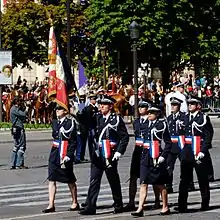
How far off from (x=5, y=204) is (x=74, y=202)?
183 centimetres

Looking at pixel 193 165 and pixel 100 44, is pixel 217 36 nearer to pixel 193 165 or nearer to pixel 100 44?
pixel 100 44

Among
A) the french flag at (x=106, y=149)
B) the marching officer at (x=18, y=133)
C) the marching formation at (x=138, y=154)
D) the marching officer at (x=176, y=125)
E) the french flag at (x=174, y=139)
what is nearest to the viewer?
the marching formation at (x=138, y=154)

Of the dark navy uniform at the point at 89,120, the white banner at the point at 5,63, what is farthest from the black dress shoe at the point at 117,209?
the white banner at the point at 5,63

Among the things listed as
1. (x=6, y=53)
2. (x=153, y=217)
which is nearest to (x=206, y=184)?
(x=153, y=217)

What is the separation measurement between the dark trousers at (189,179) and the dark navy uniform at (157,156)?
24.1 inches

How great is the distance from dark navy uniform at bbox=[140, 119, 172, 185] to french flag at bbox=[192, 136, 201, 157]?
86 centimetres

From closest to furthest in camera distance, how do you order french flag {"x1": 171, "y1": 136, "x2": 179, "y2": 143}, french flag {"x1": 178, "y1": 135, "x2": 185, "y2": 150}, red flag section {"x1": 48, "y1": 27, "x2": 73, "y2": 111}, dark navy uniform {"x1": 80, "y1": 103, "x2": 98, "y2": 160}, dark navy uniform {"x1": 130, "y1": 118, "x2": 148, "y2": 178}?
dark navy uniform {"x1": 130, "y1": 118, "x2": 148, "y2": 178} < french flag {"x1": 178, "y1": 135, "x2": 185, "y2": 150} < french flag {"x1": 171, "y1": 136, "x2": 179, "y2": 143} < red flag section {"x1": 48, "y1": 27, "x2": 73, "y2": 111} < dark navy uniform {"x1": 80, "y1": 103, "x2": 98, "y2": 160}

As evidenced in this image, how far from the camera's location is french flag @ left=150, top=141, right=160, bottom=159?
1495 centimetres

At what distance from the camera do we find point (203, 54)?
55.7m

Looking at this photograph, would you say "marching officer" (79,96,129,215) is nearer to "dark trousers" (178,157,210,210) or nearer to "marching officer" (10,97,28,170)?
"dark trousers" (178,157,210,210)

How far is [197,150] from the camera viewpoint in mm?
15766

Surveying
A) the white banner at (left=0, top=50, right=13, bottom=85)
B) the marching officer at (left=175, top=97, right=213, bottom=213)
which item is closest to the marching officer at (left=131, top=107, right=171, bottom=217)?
the marching officer at (left=175, top=97, right=213, bottom=213)

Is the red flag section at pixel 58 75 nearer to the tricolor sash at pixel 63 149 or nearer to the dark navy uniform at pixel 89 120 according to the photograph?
the tricolor sash at pixel 63 149

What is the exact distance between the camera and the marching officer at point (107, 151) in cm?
1530
